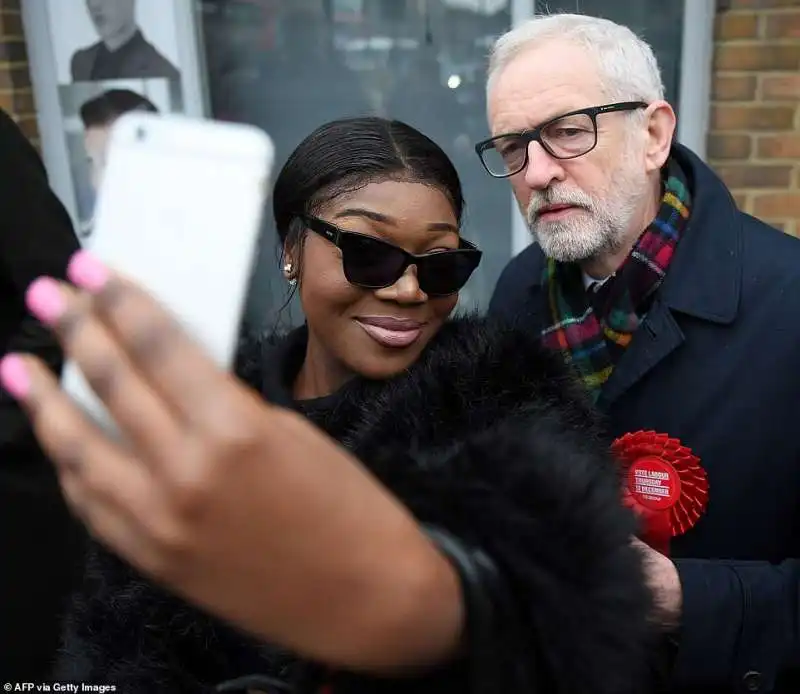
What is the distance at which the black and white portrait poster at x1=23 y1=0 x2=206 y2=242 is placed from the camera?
331 cm

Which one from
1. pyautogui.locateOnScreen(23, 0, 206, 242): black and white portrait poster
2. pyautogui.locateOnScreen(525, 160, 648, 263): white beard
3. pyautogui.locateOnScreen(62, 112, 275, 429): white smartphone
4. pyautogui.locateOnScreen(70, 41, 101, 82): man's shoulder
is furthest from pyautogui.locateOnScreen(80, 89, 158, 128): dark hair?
pyautogui.locateOnScreen(62, 112, 275, 429): white smartphone

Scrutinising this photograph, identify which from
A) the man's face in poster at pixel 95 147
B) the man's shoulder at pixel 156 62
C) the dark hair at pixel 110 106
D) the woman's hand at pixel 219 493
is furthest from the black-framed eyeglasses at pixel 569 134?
the man's face in poster at pixel 95 147

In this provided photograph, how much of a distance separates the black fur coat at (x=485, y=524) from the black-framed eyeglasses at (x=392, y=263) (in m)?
0.09

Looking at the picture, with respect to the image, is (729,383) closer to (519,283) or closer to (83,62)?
(519,283)

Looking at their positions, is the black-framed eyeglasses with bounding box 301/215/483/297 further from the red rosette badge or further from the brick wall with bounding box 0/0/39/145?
the brick wall with bounding box 0/0/39/145

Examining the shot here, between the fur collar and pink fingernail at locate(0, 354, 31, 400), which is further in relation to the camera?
the fur collar

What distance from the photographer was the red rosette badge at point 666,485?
1522mm

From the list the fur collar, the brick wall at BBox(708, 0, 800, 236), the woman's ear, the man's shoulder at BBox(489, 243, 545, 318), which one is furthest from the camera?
the brick wall at BBox(708, 0, 800, 236)

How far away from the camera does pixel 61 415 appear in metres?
0.62

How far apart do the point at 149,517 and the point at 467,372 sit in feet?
2.10

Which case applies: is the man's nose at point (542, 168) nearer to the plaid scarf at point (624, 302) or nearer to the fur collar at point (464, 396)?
the plaid scarf at point (624, 302)

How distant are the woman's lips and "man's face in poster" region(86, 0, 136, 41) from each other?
2.61 meters

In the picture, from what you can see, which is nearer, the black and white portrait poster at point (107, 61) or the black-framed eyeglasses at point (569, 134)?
the black-framed eyeglasses at point (569, 134)

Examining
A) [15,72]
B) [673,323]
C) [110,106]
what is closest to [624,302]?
[673,323]
